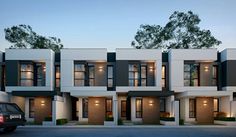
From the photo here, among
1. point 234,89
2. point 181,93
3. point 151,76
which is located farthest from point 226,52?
point 151,76

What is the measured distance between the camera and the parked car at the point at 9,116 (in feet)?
43.6

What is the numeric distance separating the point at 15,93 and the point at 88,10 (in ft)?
30.6

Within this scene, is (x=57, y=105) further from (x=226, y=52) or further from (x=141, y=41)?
(x=141, y=41)

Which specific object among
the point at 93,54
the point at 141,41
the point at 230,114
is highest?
the point at 141,41

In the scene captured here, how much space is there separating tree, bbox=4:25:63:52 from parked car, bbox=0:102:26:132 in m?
26.4

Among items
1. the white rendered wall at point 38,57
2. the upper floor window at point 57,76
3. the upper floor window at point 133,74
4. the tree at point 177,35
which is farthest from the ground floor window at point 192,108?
the tree at point 177,35

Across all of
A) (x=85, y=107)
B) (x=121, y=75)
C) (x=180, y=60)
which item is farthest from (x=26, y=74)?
(x=180, y=60)

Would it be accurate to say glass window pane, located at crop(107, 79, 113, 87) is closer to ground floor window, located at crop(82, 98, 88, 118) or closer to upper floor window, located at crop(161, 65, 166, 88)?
ground floor window, located at crop(82, 98, 88, 118)

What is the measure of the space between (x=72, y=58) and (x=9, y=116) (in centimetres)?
1226

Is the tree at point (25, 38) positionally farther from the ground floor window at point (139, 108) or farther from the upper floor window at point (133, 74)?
the ground floor window at point (139, 108)

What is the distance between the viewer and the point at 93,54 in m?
25.3

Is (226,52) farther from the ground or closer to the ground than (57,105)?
farther from the ground

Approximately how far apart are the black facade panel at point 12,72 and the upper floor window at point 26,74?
25.1 inches

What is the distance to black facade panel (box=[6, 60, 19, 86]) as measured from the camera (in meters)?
24.9
